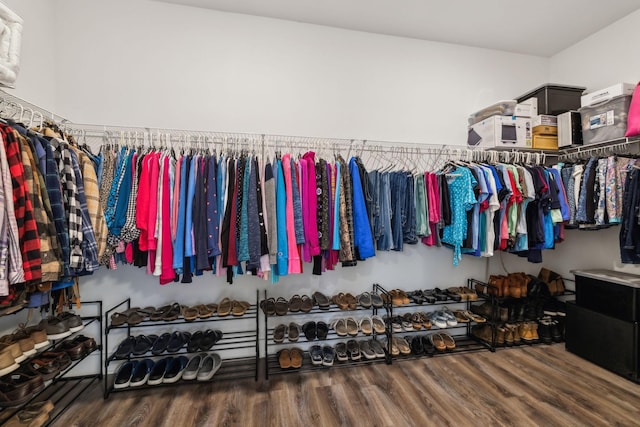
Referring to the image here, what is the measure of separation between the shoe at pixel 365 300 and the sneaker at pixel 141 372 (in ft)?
5.65

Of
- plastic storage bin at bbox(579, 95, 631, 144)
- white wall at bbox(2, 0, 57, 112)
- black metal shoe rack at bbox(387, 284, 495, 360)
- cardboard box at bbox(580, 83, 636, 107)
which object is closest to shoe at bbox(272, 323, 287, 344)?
black metal shoe rack at bbox(387, 284, 495, 360)

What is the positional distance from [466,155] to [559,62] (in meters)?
1.75

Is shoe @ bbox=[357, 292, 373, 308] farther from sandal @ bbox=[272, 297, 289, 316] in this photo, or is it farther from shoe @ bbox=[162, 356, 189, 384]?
shoe @ bbox=[162, 356, 189, 384]

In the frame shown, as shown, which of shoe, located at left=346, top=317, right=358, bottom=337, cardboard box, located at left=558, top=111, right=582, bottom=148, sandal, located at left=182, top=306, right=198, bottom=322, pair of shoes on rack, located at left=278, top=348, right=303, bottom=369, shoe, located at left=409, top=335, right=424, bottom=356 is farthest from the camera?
cardboard box, located at left=558, top=111, right=582, bottom=148

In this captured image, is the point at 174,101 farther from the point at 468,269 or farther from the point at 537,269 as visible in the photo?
the point at 537,269

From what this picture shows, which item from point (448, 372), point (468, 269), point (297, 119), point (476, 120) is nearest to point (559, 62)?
point (476, 120)

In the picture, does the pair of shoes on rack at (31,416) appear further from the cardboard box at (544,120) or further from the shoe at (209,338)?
the cardboard box at (544,120)

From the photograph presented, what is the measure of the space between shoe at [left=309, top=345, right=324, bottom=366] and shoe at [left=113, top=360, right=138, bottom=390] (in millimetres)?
1346

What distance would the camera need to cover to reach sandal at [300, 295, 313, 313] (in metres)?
2.24

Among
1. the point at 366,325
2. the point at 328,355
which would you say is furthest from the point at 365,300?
the point at 328,355

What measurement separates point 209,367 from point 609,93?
3997 millimetres

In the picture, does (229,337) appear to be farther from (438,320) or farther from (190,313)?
(438,320)

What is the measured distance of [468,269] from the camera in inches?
117

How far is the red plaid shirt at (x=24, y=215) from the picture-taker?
3.93 feet
